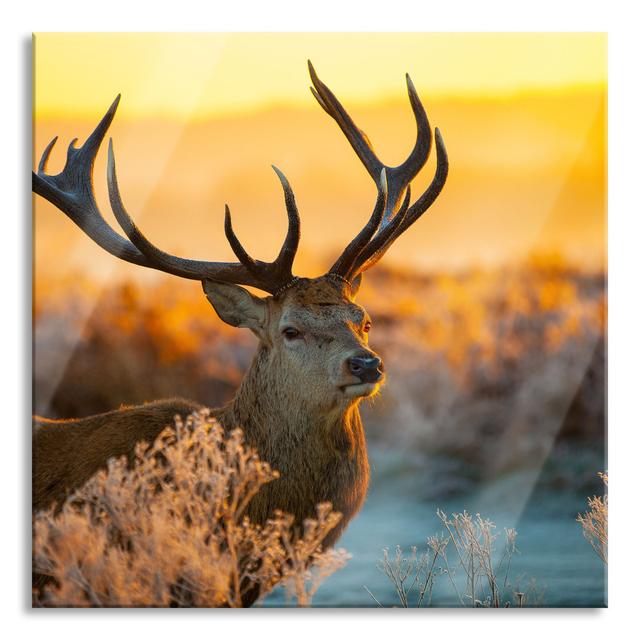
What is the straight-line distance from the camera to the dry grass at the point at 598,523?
19.7 feet

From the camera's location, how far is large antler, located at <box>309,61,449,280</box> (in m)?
5.84

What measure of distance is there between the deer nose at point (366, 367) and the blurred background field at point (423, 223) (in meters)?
1.02

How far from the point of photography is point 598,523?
6.08 m

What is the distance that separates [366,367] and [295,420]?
0.44 metres

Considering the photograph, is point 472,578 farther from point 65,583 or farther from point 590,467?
point 65,583

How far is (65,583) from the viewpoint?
5645 mm

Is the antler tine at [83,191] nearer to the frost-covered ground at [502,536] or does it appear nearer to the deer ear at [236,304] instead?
the deer ear at [236,304]

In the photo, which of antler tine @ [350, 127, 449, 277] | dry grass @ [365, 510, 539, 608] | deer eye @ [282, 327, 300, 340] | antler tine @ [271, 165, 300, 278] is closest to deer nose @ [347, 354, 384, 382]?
deer eye @ [282, 327, 300, 340]

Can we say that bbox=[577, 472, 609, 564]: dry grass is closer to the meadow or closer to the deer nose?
the meadow

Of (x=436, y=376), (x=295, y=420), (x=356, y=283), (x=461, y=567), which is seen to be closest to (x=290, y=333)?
(x=295, y=420)

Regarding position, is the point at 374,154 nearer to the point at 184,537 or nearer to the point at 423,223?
the point at 423,223

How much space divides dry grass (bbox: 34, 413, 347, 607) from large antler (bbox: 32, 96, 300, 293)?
0.61m

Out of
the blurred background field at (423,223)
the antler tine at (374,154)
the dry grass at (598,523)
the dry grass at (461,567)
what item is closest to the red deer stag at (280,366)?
the antler tine at (374,154)
